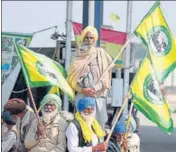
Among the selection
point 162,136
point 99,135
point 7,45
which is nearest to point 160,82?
point 99,135

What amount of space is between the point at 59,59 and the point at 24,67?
18.5ft

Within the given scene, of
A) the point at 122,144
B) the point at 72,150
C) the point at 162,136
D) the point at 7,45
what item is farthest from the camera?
the point at 162,136

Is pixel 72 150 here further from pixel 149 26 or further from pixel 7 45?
pixel 7 45

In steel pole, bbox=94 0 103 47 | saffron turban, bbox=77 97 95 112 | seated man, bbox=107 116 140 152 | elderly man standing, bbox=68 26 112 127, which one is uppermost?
steel pole, bbox=94 0 103 47

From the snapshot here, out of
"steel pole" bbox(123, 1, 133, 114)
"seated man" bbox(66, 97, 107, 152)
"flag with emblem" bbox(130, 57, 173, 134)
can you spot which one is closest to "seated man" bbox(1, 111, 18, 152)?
"seated man" bbox(66, 97, 107, 152)

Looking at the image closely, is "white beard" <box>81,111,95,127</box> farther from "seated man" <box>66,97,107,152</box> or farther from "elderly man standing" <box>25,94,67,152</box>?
"elderly man standing" <box>25,94,67,152</box>

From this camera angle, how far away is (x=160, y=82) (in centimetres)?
701

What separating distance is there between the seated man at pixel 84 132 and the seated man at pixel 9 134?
2.34ft

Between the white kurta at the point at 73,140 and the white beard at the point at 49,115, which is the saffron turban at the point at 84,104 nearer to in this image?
the white kurta at the point at 73,140

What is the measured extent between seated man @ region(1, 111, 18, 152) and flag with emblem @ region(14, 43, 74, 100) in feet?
1.35

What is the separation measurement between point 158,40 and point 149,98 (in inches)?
25.9

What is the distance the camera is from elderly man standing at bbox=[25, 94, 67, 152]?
6.44m

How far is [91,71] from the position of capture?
779cm

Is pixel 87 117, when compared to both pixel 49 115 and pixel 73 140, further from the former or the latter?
pixel 49 115
